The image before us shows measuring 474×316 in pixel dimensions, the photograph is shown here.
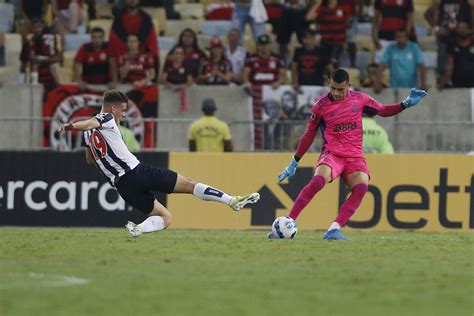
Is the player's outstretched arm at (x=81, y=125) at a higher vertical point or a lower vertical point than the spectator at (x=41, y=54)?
lower

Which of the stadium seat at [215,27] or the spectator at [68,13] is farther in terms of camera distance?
the stadium seat at [215,27]

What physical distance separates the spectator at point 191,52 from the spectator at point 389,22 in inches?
134

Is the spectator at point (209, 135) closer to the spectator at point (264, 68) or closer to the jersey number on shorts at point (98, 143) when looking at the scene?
the spectator at point (264, 68)

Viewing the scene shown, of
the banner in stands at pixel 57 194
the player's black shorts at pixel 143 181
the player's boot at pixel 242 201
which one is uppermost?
the player's black shorts at pixel 143 181

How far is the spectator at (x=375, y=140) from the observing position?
68.1ft

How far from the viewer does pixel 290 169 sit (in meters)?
16.1

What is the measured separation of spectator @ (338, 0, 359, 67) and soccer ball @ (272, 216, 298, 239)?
31.0 feet

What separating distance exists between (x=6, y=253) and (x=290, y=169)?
4.21 meters

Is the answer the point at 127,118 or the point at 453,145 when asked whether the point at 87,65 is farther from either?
the point at 453,145

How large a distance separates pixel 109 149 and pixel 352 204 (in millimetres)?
2971

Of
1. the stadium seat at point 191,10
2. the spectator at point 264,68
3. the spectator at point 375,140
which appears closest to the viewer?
the spectator at point 375,140

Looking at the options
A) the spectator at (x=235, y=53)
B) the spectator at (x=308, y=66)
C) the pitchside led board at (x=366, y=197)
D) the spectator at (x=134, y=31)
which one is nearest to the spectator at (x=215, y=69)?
the spectator at (x=235, y=53)

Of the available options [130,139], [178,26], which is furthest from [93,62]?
[178,26]

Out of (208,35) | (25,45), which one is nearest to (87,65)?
(25,45)
